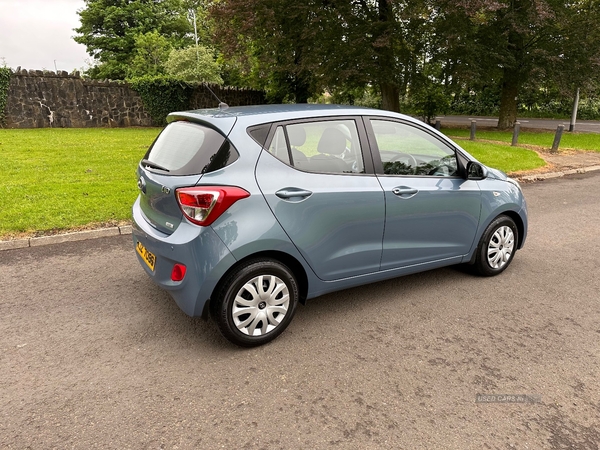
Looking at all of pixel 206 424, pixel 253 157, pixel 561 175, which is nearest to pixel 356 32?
pixel 561 175

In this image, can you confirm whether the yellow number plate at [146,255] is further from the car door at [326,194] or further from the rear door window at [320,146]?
the rear door window at [320,146]

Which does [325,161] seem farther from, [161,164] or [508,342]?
[508,342]

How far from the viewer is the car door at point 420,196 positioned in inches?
139

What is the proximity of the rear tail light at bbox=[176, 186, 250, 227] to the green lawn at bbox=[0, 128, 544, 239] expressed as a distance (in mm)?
3477

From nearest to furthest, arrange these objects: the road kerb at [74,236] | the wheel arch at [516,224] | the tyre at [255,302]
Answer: the tyre at [255,302], the wheel arch at [516,224], the road kerb at [74,236]

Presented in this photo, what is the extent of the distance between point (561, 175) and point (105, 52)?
42100mm

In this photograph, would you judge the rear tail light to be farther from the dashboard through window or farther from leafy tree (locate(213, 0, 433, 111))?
leafy tree (locate(213, 0, 433, 111))

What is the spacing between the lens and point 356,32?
17.2 m

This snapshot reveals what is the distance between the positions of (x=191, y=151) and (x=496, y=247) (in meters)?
3.07

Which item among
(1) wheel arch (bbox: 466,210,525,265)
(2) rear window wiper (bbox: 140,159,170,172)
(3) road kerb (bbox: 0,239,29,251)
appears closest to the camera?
(2) rear window wiper (bbox: 140,159,170,172)

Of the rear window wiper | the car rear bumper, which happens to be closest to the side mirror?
the car rear bumper

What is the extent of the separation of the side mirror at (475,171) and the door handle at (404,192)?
0.70 meters

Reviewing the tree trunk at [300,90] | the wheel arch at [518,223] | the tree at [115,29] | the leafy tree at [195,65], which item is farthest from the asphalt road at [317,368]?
the tree at [115,29]

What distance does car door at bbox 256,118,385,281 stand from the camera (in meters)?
3.03
